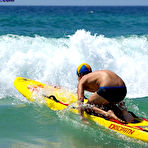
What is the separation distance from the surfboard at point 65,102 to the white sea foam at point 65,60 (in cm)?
111

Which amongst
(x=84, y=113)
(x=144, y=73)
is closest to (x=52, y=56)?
(x=144, y=73)

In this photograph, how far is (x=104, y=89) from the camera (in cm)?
518

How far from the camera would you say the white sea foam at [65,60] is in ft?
29.5

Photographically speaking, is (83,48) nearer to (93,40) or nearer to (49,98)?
(93,40)

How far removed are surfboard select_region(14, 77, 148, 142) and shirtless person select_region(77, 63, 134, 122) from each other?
15cm

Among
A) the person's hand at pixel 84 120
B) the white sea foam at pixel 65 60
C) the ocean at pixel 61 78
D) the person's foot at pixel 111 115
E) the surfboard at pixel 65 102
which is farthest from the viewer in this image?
the white sea foam at pixel 65 60

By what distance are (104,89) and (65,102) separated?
59.2 inches

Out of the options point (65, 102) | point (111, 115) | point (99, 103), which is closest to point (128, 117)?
point (111, 115)

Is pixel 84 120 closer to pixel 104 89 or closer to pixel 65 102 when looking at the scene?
pixel 104 89

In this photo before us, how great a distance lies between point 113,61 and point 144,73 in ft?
3.38

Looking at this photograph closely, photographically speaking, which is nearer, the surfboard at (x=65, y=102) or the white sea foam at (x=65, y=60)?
the surfboard at (x=65, y=102)

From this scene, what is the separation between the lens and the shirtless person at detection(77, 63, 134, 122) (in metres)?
5.18

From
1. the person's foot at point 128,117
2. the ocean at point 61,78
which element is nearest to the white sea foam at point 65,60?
the ocean at point 61,78

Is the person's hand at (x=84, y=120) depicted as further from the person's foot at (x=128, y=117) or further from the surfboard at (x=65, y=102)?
the person's foot at (x=128, y=117)
